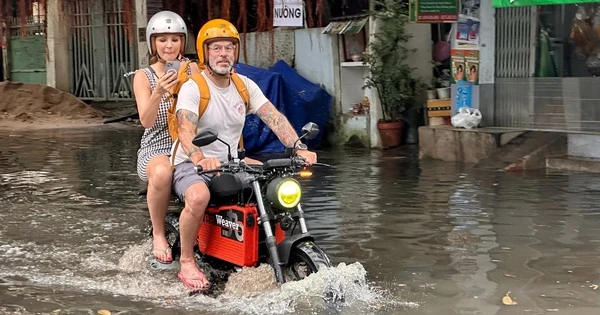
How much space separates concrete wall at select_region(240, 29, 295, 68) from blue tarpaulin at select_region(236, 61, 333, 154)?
84 cm

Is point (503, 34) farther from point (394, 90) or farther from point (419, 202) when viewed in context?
point (419, 202)

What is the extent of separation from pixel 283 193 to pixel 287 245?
1.04 ft

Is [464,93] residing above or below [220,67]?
below

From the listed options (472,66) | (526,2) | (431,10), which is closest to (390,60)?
(431,10)

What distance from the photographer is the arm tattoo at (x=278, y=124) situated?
561cm

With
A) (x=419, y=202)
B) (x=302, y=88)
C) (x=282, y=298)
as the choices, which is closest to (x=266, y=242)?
(x=282, y=298)

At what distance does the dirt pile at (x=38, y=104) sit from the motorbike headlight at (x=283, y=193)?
15.0 m

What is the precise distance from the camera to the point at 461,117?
1159 cm

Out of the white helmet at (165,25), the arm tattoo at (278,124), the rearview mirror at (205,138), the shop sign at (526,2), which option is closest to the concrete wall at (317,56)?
the shop sign at (526,2)

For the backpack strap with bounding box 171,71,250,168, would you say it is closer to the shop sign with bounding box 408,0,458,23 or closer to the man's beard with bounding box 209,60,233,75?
the man's beard with bounding box 209,60,233,75

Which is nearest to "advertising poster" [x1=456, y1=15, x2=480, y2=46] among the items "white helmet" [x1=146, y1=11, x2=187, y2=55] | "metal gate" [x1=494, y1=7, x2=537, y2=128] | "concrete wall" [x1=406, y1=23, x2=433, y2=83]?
"metal gate" [x1=494, y1=7, x2=537, y2=128]

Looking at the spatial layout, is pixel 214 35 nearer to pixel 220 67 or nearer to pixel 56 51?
pixel 220 67

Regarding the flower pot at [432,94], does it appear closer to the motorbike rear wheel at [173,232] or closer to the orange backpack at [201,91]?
the motorbike rear wheel at [173,232]

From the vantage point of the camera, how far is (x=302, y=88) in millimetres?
13469
